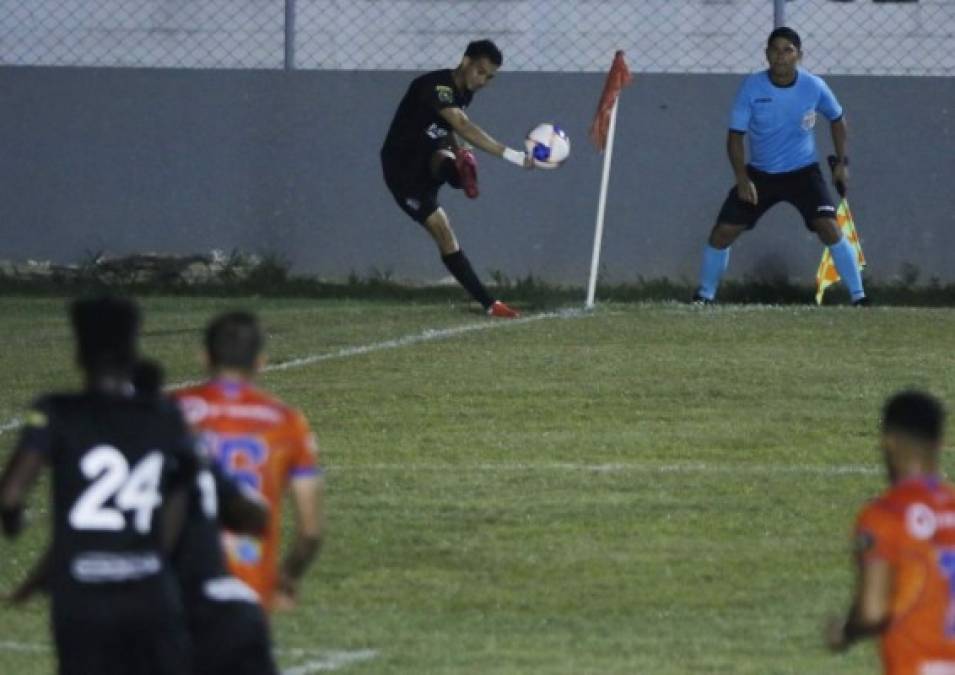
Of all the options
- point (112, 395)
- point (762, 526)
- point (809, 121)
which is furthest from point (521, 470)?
point (112, 395)

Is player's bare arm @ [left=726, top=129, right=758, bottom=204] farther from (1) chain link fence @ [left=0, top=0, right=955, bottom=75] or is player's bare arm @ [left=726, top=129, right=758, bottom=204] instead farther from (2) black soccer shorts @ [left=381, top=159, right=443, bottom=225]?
(2) black soccer shorts @ [left=381, top=159, right=443, bottom=225]

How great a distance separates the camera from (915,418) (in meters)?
6.12

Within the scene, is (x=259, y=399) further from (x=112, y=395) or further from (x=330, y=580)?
(x=330, y=580)

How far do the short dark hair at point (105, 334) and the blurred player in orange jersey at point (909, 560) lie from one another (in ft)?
5.85

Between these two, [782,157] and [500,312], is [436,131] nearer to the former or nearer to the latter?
[500,312]

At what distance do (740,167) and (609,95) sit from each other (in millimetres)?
1286

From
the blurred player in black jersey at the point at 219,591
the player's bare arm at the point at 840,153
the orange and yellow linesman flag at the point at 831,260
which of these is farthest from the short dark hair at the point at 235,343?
the orange and yellow linesman flag at the point at 831,260

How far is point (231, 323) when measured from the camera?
6.75 metres

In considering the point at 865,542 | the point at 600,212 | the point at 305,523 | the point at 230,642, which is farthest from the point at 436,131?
the point at 865,542

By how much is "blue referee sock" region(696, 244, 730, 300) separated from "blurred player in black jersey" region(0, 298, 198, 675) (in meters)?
11.7

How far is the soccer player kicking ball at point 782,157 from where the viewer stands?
17.4m

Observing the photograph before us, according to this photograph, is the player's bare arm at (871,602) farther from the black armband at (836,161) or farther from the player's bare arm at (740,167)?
the black armband at (836,161)

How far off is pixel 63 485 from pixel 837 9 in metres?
13.8

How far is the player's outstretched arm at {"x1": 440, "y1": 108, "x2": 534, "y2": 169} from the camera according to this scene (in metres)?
16.6
